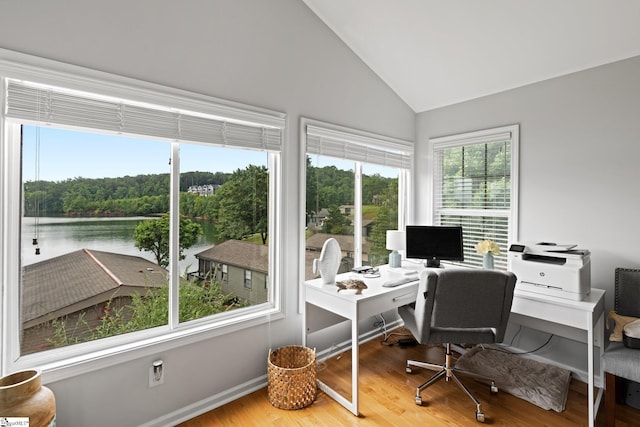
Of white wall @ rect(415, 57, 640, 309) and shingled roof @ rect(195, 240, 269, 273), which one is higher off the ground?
white wall @ rect(415, 57, 640, 309)

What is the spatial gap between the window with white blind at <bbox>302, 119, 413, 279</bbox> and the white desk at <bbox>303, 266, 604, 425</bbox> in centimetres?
45

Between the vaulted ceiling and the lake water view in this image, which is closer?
the lake water view

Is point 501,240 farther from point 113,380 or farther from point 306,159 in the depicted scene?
point 113,380

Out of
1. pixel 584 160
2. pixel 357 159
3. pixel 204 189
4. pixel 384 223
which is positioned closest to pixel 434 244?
pixel 384 223

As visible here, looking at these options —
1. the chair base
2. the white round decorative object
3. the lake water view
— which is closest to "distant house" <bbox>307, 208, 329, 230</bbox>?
the white round decorative object

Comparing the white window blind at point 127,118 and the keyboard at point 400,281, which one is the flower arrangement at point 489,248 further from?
the white window blind at point 127,118

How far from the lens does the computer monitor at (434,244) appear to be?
2832mm

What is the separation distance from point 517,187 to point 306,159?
1822mm

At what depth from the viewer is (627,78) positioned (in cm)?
228

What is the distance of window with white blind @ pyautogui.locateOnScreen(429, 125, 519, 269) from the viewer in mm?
2893

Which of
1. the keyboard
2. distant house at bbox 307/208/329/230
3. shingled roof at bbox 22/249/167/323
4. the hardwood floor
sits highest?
distant house at bbox 307/208/329/230

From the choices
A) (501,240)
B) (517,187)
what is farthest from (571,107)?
(501,240)

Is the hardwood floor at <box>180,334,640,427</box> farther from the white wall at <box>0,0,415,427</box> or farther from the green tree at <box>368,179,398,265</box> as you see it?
the green tree at <box>368,179,398,265</box>

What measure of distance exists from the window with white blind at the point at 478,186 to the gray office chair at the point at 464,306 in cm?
103
